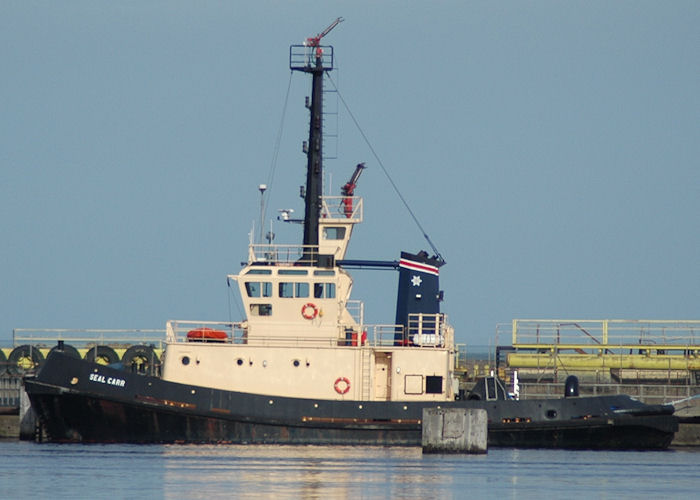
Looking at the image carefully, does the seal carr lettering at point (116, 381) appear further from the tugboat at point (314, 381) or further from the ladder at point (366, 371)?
the ladder at point (366, 371)

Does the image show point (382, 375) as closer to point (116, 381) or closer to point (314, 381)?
point (314, 381)

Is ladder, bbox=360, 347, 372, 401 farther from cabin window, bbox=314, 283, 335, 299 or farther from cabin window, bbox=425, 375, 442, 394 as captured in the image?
cabin window, bbox=314, 283, 335, 299

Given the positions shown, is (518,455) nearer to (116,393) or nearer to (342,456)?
(342,456)

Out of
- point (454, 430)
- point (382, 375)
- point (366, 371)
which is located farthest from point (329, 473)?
point (382, 375)

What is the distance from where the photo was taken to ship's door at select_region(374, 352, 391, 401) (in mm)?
38719

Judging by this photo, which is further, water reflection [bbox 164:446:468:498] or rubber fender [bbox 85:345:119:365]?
rubber fender [bbox 85:345:119:365]

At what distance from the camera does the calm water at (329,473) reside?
91.1ft

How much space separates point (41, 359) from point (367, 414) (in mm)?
16200

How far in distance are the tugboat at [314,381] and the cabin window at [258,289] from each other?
4cm

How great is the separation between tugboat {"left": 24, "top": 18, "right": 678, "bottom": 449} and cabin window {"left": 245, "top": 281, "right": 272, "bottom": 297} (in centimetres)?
4

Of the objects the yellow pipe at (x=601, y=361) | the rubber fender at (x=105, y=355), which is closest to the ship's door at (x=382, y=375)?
the yellow pipe at (x=601, y=361)

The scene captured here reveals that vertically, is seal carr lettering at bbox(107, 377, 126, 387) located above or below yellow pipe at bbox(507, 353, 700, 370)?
below

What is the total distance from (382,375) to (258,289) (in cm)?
399

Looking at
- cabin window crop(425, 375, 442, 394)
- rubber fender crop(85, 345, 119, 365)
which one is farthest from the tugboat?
rubber fender crop(85, 345, 119, 365)
